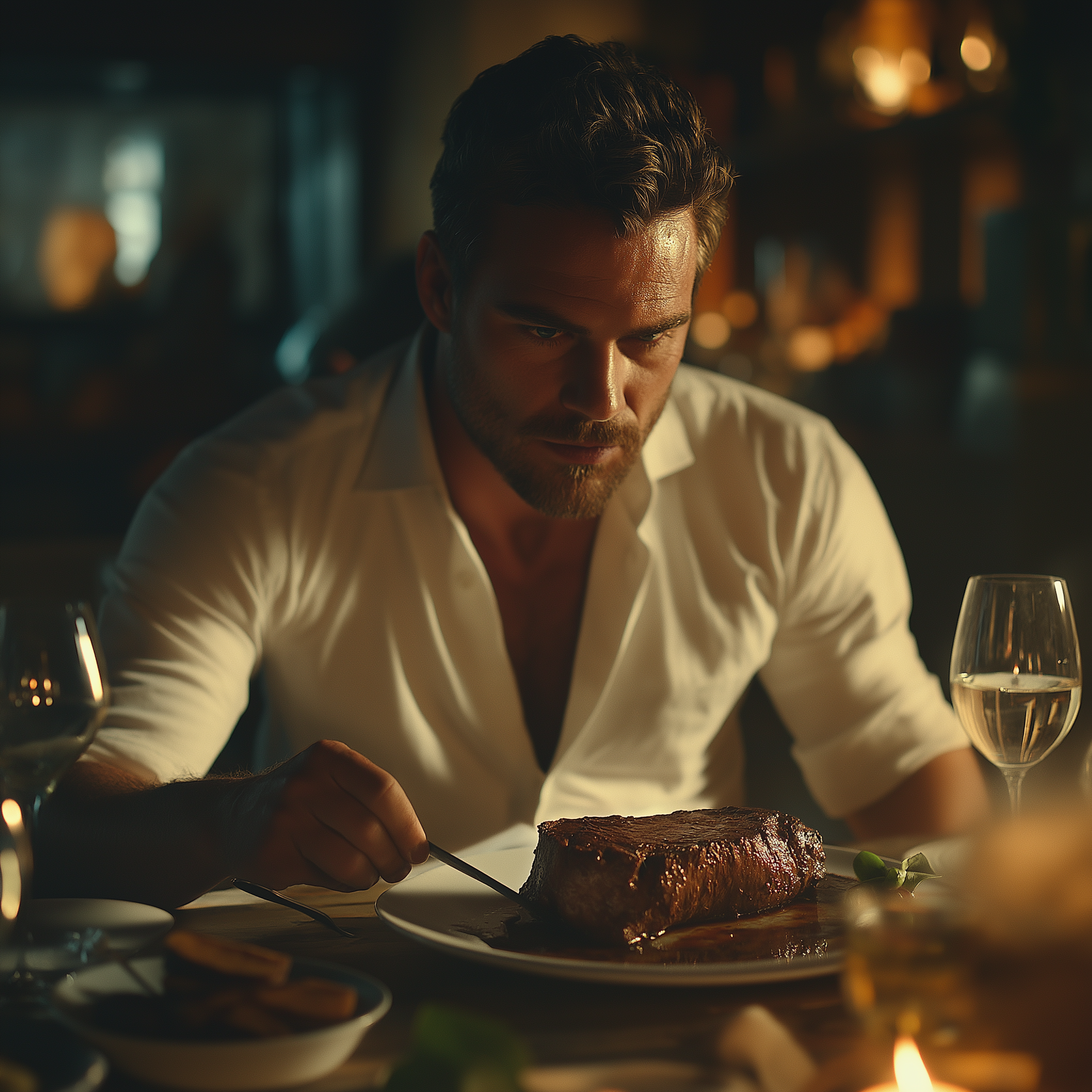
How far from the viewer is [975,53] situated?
284cm

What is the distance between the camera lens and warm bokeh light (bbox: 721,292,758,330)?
3.81m

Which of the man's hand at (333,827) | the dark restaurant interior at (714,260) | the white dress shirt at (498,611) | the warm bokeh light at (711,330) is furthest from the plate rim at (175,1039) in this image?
the warm bokeh light at (711,330)

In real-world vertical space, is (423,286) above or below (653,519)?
above

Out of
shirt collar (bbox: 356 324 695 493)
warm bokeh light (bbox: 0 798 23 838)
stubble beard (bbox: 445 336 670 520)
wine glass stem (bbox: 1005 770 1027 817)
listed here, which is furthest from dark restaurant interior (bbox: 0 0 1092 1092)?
stubble beard (bbox: 445 336 670 520)

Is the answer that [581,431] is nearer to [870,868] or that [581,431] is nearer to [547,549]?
[547,549]

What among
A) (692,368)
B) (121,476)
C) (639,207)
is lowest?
(121,476)

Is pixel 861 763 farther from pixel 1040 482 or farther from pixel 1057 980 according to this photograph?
pixel 1040 482

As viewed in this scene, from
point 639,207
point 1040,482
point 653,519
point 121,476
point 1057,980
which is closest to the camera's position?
point 1057,980

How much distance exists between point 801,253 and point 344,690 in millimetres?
2386

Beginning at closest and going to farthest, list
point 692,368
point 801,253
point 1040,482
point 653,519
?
point 653,519
point 692,368
point 1040,482
point 801,253

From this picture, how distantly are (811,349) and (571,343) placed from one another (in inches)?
87.4

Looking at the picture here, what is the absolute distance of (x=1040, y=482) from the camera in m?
2.68

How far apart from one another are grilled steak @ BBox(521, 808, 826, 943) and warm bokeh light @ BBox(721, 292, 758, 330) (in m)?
2.90

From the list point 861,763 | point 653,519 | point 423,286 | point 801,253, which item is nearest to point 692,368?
point 653,519
